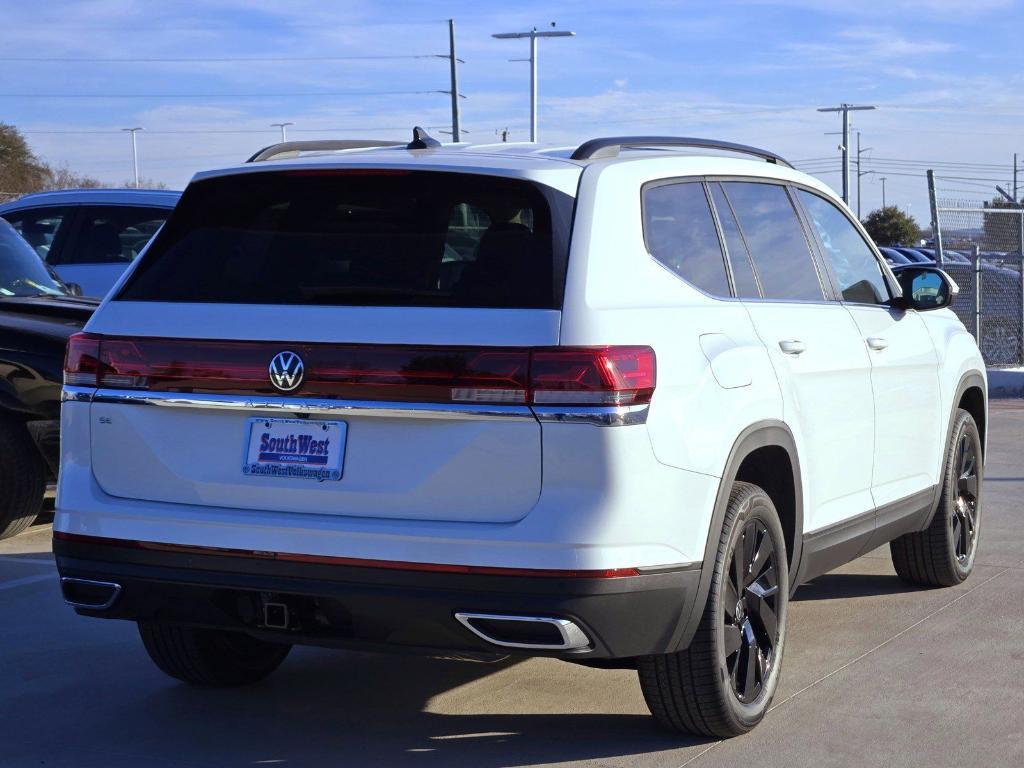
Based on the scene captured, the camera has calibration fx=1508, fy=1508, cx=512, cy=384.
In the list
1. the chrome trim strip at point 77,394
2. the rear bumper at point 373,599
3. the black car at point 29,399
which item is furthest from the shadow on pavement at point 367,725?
the black car at point 29,399

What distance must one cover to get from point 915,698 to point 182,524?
8.53 feet

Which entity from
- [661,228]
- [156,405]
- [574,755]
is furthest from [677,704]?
[156,405]

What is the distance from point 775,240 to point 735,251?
17.0 inches

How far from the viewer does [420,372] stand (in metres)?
3.99

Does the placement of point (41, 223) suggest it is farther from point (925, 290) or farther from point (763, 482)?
point (763, 482)

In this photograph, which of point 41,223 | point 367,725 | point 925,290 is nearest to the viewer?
point 367,725

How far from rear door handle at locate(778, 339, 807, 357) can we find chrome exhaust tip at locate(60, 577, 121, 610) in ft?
7.39

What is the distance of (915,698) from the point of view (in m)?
5.20

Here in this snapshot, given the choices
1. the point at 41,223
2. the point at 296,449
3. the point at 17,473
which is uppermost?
the point at 41,223

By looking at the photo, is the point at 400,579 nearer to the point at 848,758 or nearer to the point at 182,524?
the point at 182,524

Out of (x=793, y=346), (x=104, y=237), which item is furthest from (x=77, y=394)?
(x=104, y=237)

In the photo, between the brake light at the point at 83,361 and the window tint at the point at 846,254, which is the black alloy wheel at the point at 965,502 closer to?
the window tint at the point at 846,254

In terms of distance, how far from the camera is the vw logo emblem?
162 inches

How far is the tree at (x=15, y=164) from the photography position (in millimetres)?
56812
